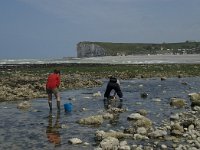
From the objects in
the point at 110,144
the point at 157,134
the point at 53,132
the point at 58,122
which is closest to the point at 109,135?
the point at 110,144

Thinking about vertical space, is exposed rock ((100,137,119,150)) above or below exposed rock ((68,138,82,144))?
above

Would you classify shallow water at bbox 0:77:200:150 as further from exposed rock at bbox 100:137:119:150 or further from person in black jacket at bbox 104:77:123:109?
exposed rock at bbox 100:137:119:150

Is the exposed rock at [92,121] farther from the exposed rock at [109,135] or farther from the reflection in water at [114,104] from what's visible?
the exposed rock at [109,135]

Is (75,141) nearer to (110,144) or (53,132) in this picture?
(110,144)

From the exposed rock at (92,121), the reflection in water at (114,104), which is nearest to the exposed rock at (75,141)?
the exposed rock at (92,121)

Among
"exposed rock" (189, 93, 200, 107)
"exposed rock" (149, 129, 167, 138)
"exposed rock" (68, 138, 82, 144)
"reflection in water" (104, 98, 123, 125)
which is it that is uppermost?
"exposed rock" (189, 93, 200, 107)

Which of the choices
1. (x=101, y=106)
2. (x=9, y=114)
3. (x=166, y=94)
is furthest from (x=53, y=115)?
(x=166, y=94)

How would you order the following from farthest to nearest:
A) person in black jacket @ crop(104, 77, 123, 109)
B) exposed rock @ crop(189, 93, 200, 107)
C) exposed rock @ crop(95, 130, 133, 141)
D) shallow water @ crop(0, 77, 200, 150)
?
person in black jacket @ crop(104, 77, 123, 109)
exposed rock @ crop(189, 93, 200, 107)
exposed rock @ crop(95, 130, 133, 141)
shallow water @ crop(0, 77, 200, 150)

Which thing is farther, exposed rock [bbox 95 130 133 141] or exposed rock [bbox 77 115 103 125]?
exposed rock [bbox 77 115 103 125]

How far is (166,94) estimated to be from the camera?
3519 centimetres

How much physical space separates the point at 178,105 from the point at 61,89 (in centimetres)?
1522

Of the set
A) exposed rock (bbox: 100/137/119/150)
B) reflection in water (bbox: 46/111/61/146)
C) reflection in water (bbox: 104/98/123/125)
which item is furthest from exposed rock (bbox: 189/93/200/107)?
exposed rock (bbox: 100/137/119/150)

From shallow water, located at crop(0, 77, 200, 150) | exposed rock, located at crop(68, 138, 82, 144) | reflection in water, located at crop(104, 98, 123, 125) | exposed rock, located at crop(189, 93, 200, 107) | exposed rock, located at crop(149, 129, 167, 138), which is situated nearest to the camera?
exposed rock, located at crop(68, 138, 82, 144)

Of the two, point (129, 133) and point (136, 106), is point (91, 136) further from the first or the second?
point (136, 106)
